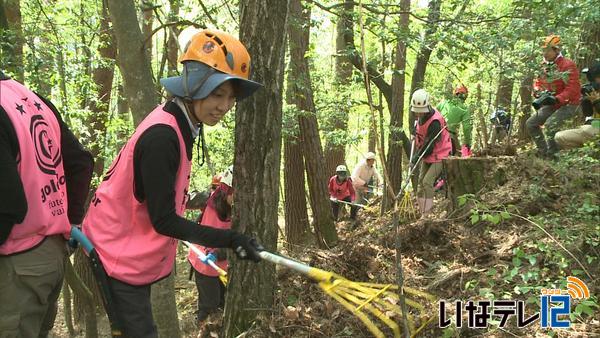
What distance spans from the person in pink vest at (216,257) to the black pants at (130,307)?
2468mm

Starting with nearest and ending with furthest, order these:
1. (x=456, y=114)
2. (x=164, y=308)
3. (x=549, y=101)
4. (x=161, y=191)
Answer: (x=161, y=191), (x=164, y=308), (x=549, y=101), (x=456, y=114)

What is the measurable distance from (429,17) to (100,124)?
7.46m

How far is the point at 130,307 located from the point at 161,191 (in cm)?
79

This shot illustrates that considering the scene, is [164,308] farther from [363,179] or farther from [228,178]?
[363,179]

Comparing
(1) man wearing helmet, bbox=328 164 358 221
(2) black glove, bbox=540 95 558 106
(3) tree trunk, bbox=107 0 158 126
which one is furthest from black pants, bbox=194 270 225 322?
(1) man wearing helmet, bbox=328 164 358 221

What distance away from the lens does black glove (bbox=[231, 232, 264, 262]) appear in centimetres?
249

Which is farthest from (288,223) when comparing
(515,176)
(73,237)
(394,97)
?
(73,237)

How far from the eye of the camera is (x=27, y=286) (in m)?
2.29

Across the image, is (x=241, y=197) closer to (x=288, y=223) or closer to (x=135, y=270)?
(x=135, y=270)

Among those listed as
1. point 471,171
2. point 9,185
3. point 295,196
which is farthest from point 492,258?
point 295,196

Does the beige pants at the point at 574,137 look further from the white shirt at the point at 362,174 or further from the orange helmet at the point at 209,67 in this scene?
the white shirt at the point at 362,174

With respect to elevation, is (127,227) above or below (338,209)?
above

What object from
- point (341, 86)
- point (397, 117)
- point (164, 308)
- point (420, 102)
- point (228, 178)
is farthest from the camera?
point (397, 117)

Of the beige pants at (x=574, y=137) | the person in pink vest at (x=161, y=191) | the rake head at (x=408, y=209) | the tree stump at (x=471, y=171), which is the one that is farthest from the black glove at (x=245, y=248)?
the beige pants at (x=574, y=137)
